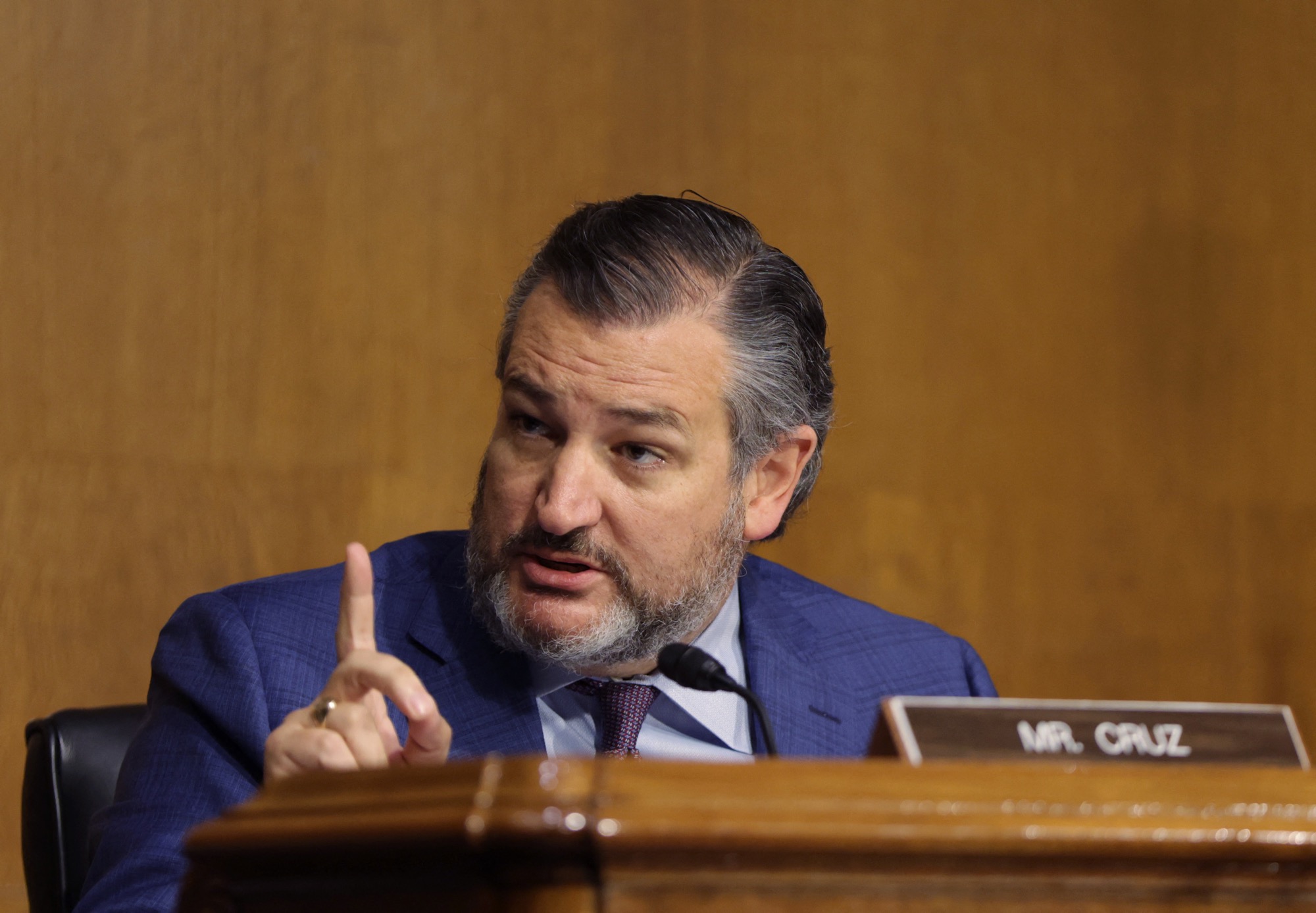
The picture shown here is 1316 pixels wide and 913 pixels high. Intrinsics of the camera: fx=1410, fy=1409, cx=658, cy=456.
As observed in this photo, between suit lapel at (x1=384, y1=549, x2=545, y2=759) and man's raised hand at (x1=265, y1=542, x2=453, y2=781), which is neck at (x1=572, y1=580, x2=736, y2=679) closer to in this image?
suit lapel at (x1=384, y1=549, x2=545, y2=759)

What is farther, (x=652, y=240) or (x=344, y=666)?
(x=652, y=240)

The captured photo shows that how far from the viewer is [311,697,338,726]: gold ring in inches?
42.8

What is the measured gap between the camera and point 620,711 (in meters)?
1.67

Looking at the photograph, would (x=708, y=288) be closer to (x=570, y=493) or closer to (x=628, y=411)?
(x=628, y=411)

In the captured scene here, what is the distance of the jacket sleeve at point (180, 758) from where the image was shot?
1.38 m

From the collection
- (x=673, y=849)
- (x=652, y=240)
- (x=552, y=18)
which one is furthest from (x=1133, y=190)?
(x=673, y=849)

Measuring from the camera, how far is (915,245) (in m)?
3.14

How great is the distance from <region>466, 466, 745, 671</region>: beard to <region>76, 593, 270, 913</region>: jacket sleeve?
28 cm

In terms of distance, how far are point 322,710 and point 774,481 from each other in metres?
0.99

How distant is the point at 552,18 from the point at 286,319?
856 millimetres

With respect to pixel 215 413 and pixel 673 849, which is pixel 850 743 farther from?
pixel 215 413

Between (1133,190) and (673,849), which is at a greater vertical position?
(1133,190)

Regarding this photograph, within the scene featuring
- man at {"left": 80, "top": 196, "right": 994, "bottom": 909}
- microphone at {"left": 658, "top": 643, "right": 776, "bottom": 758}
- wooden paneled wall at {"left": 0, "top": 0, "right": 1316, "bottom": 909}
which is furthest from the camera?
wooden paneled wall at {"left": 0, "top": 0, "right": 1316, "bottom": 909}

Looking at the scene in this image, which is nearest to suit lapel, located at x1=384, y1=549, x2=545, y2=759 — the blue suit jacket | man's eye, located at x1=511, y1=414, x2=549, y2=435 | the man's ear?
the blue suit jacket
